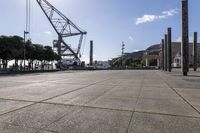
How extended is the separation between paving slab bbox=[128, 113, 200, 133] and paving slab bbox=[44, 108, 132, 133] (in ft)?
0.81

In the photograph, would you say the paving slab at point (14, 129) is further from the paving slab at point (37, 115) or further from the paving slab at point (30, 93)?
the paving slab at point (30, 93)

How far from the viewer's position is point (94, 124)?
539 centimetres

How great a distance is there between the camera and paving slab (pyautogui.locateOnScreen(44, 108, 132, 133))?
500 centimetres

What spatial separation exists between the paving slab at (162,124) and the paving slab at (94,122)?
0.25m

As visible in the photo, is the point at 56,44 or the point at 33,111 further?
the point at 56,44

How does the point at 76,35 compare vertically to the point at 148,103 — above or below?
above

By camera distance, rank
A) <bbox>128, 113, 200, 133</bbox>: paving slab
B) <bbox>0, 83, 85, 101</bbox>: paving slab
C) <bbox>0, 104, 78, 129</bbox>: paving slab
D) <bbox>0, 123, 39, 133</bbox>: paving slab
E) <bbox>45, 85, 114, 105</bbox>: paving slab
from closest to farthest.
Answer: <bbox>0, 123, 39, 133</bbox>: paving slab → <bbox>128, 113, 200, 133</bbox>: paving slab → <bbox>0, 104, 78, 129</bbox>: paving slab → <bbox>45, 85, 114, 105</bbox>: paving slab → <bbox>0, 83, 85, 101</bbox>: paving slab

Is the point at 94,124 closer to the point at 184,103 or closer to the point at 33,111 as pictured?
the point at 33,111

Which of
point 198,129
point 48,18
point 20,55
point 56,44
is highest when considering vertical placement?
point 48,18

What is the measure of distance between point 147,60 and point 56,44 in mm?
62152

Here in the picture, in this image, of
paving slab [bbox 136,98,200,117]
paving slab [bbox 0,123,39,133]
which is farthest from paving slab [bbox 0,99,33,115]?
paving slab [bbox 136,98,200,117]

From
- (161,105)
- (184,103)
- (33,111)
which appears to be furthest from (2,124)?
(184,103)

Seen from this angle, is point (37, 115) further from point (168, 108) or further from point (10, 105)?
point (168, 108)

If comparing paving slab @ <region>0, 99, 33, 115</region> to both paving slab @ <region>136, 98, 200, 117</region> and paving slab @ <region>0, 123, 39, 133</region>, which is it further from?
paving slab @ <region>136, 98, 200, 117</region>
